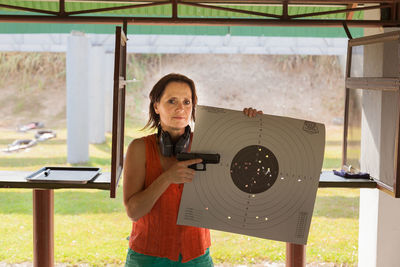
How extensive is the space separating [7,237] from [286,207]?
618 centimetres

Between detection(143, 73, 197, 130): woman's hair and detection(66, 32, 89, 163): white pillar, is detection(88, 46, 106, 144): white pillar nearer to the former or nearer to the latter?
detection(66, 32, 89, 163): white pillar

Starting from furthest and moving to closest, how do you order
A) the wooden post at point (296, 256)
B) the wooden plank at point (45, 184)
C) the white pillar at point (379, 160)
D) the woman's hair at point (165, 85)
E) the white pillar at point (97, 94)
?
the white pillar at point (97, 94) → the wooden post at point (296, 256) → the white pillar at point (379, 160) → the wooden plank at point (45, 184) → the woman's hair at point (165, 85)

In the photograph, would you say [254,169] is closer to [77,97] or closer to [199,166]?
[199,166]

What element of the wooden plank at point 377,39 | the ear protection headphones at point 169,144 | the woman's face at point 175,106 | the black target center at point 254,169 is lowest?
the black target center at point 254,169

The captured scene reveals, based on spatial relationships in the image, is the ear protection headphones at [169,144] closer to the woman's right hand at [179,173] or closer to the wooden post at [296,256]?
the woman's right hand at [179,173]

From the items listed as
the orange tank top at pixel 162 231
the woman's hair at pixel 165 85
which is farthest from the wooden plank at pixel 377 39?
the orange tank top at pixel 162 231

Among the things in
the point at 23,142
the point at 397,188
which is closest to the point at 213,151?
the point at 397,188

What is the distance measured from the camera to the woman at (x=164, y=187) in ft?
5.31

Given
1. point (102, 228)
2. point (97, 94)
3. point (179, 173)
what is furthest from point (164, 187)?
point (97, 94)

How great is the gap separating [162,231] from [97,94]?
29.4 ft

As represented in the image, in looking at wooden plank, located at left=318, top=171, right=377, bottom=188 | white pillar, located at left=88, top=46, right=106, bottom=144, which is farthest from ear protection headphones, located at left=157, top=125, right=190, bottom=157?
white pillar, located at left=88, top=46, right=106, bottom=144

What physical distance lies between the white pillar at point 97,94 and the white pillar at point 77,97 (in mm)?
1011

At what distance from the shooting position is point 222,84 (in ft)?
47.5

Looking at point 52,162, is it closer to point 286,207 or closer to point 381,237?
point 381,237
